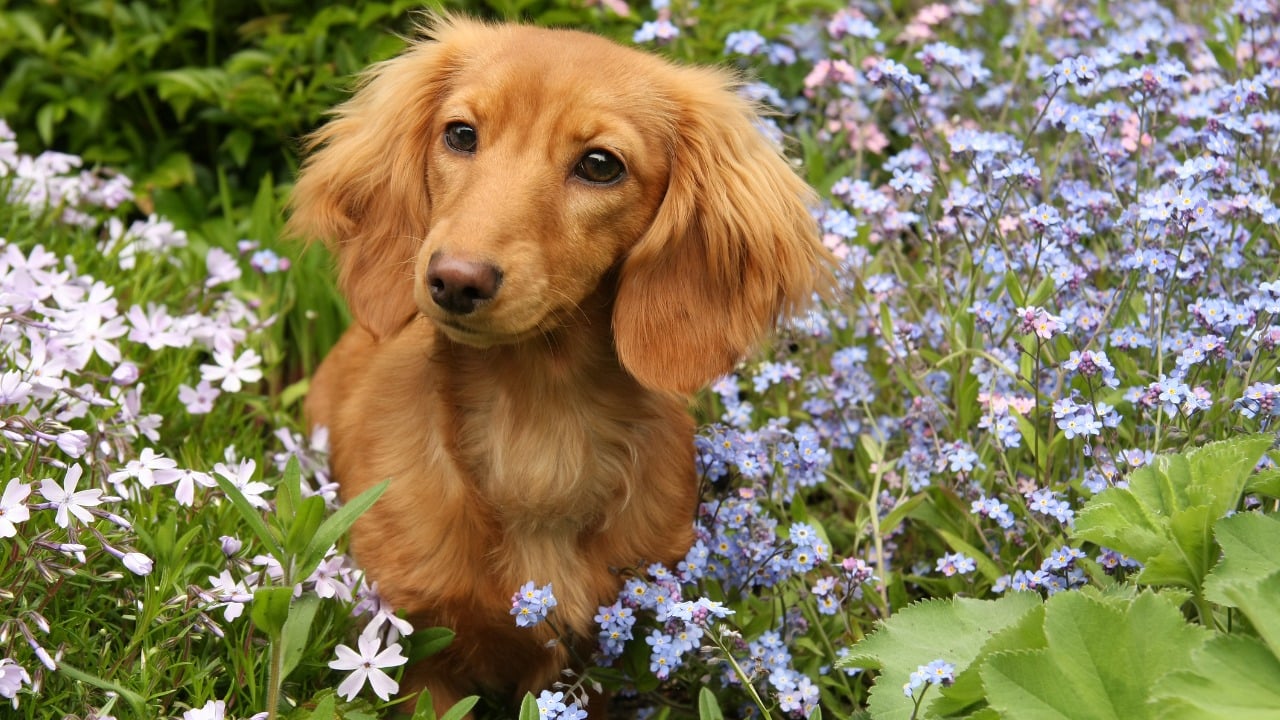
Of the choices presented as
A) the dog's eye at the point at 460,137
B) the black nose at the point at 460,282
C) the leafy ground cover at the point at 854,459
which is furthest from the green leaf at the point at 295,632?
the dog's eye at the point at 460,137

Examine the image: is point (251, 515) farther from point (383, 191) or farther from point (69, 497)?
point (383, 191)

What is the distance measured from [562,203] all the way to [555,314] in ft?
0.67

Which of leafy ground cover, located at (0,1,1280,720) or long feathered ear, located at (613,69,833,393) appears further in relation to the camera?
long feathered ear, located at (613,69,833,393)

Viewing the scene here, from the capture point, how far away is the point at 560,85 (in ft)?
8.02

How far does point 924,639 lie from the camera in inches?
89.9

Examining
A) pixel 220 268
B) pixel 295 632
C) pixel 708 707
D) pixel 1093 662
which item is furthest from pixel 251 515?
pixel 220 268

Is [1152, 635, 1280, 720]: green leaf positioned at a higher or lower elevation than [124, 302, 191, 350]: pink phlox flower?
higher

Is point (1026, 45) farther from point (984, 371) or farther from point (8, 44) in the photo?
point (8, 44)

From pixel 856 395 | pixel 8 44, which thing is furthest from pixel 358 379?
pixel 8 44

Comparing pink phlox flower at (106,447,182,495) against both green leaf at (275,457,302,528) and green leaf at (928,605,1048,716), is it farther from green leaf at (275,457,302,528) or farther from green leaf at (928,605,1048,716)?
green leaf at (928,605,1048,716)

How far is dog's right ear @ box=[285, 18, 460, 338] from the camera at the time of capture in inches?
106

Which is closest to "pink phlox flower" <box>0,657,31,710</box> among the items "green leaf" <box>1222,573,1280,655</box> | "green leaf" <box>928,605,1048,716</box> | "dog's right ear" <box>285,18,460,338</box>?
"dog's right ear" <box>285,18,460,338</box>

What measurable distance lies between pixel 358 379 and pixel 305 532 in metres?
1.00

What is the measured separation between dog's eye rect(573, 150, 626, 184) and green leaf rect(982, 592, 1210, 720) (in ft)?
3.55
